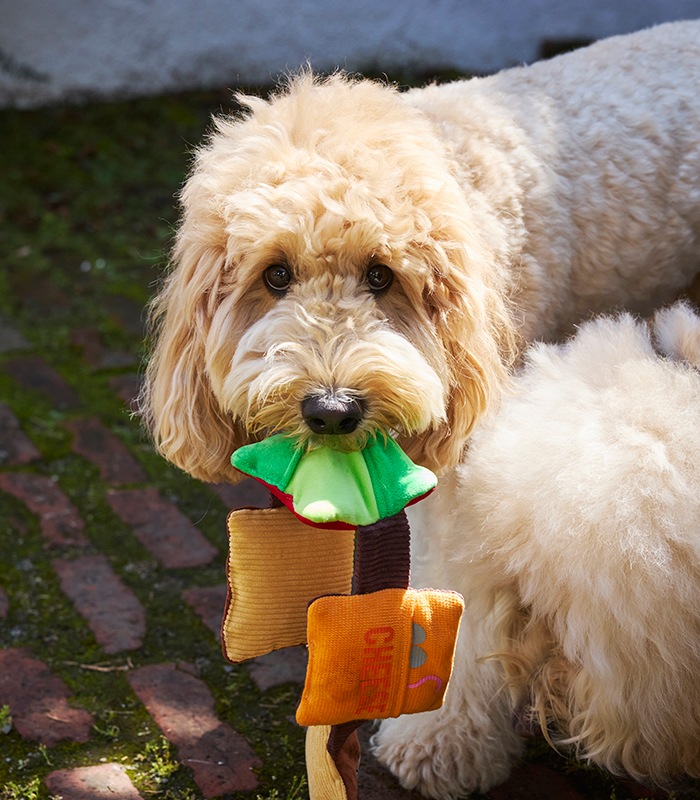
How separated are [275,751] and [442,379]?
1.06 meters

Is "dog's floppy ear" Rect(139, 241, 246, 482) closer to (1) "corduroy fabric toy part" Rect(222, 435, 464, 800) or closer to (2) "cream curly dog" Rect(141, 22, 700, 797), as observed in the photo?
(2) "cream curly dog" Rect(141, 22, 700, 797)

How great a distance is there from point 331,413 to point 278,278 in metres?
0.37

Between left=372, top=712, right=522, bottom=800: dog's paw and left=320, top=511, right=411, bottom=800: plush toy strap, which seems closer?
left=320, top=511, right=411, bottom=800: plush toy strap

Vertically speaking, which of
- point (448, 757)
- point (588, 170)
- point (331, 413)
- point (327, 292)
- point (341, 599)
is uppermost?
point (588, 170)

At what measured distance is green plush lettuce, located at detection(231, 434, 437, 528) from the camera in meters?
1.93

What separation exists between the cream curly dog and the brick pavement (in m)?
0.37

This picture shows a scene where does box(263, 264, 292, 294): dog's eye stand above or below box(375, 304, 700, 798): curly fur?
above

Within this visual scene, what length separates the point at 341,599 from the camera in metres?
1.97

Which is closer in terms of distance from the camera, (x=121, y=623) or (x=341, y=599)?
(x=341, y=599)

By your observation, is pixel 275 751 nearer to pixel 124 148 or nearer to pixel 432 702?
pixel 432 702

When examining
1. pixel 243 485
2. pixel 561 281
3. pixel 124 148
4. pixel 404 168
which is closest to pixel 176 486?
pixel 243 485

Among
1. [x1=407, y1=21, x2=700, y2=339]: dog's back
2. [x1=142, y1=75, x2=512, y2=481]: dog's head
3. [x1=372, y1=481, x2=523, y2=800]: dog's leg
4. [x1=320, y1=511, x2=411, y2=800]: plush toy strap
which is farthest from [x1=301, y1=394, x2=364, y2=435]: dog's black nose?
[x1=407, y1=21, x2=700, y2=339]: dog's back

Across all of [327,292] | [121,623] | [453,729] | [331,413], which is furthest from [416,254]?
[121,623]

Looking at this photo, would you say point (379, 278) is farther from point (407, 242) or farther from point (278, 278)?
point (278, 278)
